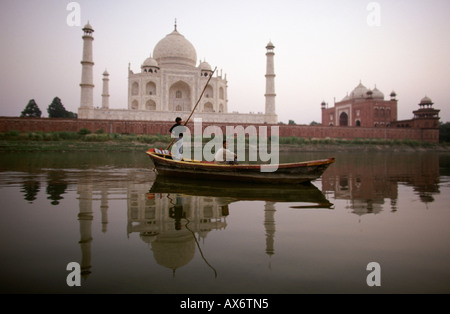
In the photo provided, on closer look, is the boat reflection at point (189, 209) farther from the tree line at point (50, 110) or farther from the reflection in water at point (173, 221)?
the tree line at point (50, 110)

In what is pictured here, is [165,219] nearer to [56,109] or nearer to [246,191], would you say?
[246,191]

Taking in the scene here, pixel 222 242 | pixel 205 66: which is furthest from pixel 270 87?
pixel 222 242

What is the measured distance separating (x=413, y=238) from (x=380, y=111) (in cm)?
4237

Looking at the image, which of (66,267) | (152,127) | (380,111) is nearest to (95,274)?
(66,267)

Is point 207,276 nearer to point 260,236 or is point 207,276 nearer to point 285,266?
point 285,266

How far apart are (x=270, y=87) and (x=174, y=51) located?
40.4 ft

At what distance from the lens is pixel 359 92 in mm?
45406

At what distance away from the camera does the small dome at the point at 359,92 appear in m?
45.1

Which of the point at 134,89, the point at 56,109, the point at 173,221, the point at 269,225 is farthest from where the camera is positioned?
the point at 56,109

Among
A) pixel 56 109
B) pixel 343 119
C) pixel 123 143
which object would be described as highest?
pixel 56 109

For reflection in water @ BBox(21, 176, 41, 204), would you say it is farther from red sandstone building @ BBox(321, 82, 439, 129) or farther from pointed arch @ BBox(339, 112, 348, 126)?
pointed arch @ BBox(339, 112, 348, 126)

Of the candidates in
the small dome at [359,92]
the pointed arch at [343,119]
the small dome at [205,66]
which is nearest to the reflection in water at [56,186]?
the small dome at [205,66]

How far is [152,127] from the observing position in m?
31.0

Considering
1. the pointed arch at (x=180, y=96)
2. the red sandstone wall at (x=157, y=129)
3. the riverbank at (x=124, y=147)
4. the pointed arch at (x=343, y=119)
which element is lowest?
the riverbank at (x=124, y=147)
